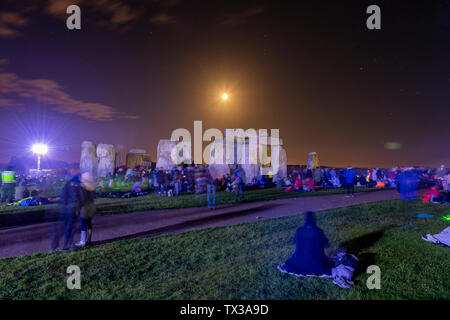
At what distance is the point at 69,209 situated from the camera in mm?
7668

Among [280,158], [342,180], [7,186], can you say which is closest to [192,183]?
[280,158]

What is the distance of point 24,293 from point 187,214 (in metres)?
7.52

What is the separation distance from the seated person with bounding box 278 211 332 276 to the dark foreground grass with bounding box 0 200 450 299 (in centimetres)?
23

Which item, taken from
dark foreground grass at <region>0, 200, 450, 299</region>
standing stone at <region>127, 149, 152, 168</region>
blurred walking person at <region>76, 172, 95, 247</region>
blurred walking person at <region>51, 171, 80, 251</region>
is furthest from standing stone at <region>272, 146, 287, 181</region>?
blurred walking person at <region>51, 171, 80, 251</region>

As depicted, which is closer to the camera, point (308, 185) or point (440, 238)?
point (440, 238)

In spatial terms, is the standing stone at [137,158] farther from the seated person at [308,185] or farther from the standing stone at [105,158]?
the seated person at [308,185]

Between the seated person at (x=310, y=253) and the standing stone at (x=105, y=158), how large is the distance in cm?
2893

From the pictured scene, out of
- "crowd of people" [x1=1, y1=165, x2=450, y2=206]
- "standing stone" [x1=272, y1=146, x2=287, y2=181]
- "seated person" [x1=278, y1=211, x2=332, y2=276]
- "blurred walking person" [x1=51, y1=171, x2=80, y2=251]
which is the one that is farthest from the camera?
"standing stone" [x1=272, y1=146, x2=287, y2=181]

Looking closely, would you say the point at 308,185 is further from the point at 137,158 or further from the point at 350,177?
the point at 137,158

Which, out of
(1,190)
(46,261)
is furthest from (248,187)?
(46,261)

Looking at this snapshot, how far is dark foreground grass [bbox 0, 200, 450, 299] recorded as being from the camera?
5.19 meters

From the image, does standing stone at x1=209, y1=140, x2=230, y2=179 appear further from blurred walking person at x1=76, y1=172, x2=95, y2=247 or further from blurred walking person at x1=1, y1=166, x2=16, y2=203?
blurred walking person at x1=76, y1=172, x2=95, y2=247

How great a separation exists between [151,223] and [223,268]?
509 cm

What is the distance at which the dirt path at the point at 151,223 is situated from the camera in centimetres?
830
